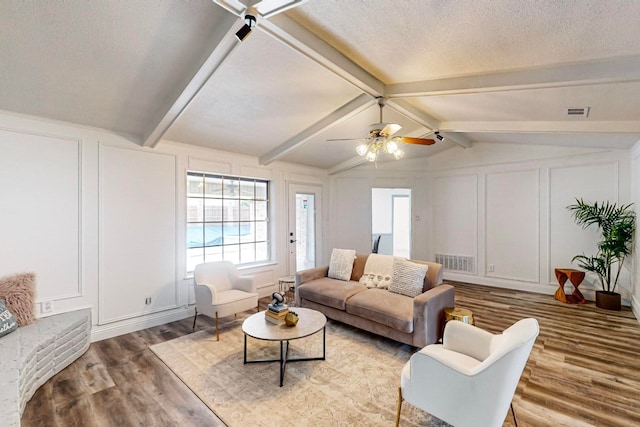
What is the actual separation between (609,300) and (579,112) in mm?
2933

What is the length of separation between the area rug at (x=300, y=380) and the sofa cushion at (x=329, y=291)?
390mm

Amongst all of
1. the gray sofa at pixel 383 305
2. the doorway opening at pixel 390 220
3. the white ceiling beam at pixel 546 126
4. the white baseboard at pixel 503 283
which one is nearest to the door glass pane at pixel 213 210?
the gray sofa at pixel 383 305

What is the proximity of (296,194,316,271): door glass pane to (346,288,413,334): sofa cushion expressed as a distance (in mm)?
2631

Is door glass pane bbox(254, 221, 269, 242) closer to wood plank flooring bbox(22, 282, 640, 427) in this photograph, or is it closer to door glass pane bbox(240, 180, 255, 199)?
door glass pane bbox(240, 180, 255, 199)

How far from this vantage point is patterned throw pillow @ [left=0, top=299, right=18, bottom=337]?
7.91 feet

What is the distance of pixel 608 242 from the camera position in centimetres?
418

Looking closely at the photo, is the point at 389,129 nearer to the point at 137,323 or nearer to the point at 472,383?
the point at 472,383

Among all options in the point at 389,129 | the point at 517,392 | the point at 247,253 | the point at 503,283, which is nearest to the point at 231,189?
the point at 247,253

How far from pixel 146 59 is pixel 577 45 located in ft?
11.2

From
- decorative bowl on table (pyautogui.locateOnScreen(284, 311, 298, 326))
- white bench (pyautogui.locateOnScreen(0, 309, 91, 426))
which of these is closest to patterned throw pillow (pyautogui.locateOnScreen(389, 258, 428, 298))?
decorative bowl on table (pyautogui.locateOnScreen(284, 311, 298, 326))

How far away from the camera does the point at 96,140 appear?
11.0ft

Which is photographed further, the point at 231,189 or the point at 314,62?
the point at 231,189

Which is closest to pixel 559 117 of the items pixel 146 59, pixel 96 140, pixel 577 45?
pixel 577 45

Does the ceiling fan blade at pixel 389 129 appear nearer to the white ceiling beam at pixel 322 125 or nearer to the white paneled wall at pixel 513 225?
the white ceiling beam at pixel 322 125
